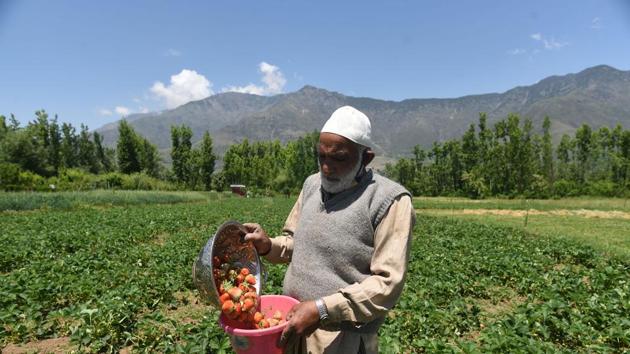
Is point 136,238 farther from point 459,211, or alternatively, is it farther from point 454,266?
point 459,211

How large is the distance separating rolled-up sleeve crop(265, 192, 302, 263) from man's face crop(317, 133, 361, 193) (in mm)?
414

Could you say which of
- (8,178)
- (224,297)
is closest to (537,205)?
(224,297)

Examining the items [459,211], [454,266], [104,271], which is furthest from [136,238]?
[459,211]

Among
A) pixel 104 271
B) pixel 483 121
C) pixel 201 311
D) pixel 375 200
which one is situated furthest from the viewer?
pixel 483 121

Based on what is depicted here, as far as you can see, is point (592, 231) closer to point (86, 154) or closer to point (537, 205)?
point (537, 205)

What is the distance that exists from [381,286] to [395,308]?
14.5ft

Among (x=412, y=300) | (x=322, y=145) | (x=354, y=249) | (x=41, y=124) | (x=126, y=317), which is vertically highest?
(x=41, y=124)

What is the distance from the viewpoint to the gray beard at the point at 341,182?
1.93 m

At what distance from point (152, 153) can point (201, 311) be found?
221ft

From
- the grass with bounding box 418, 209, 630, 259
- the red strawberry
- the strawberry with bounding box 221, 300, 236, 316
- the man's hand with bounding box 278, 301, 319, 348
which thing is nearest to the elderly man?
the man's hand with bounding box 278, 301, 319, 348

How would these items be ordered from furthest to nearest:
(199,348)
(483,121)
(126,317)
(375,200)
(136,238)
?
(483,121) → (136,238) → (126,317) → (199,348) → (375,200)

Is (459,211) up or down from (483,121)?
down

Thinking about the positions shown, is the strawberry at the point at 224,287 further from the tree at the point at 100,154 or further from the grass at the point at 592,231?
the tree at the point at 100,154

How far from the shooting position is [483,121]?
183 feet
